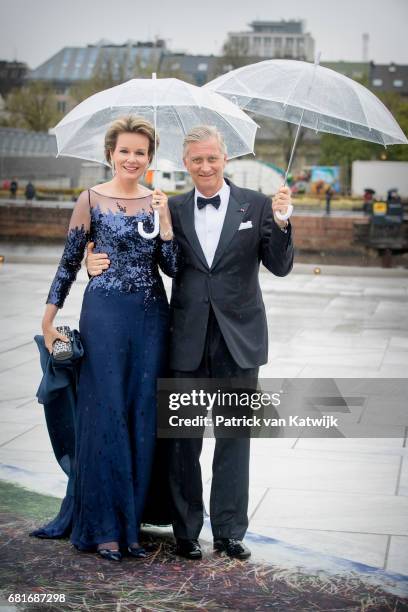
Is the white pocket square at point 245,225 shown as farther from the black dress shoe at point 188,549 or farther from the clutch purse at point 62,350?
the black dress shoe at point 188,549

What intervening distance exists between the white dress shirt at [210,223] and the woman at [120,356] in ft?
0.49

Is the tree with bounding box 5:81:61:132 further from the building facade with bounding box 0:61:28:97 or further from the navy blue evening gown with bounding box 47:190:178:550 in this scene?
the navy blue evening gown with bounding box 47:190:178:550

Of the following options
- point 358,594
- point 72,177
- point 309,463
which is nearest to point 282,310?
point 309,463

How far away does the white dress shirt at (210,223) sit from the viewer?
4.80 metres

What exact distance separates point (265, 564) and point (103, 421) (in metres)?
0.97

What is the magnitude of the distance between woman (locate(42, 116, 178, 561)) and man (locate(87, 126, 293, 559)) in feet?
0.35

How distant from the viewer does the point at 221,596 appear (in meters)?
4.30

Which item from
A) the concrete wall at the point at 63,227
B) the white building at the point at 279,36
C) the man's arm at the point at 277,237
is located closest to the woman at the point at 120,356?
the man's arm at the point at 277,237

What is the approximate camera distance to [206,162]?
474cm

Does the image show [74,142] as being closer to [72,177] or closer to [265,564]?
[265,564]

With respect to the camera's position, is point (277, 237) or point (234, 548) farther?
point (234, 548)

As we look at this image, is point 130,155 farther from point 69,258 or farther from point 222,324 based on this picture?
point 222,324

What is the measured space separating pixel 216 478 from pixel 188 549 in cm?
34

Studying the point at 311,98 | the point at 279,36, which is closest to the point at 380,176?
the point at 311,98
